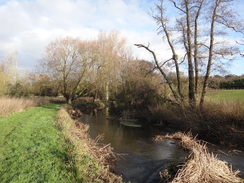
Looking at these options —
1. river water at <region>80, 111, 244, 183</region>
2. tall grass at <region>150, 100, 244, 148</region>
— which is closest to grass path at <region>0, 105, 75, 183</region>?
river water at <region>80, 111, 244, 183</region>

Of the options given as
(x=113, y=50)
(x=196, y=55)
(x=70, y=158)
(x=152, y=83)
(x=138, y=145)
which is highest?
(x=113, y=50)

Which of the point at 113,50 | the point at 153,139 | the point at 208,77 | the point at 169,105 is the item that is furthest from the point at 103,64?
the point at 153,139

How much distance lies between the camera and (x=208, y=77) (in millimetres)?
15164

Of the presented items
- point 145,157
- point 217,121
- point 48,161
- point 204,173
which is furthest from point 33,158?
point 217,121

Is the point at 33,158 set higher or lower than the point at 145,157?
higher

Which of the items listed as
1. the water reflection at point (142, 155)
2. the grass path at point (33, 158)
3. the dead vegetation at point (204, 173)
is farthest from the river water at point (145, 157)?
the grass path at point (33, 158)

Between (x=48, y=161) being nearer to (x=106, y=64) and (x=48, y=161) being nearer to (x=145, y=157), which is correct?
(x=145, y=157)

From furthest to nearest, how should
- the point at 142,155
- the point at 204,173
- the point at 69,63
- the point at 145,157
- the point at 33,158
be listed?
the point at 69,63
the point at 142,155
the point at 145,157
the point at 33,158
the point at 204,173

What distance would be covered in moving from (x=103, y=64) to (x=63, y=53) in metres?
6.12

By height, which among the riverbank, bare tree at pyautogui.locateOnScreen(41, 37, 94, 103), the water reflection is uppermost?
bare tree at pyautogui.locateOnScreen(41, 37, 94, 103)

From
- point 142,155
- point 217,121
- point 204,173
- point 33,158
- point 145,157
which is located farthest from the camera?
point 217,121

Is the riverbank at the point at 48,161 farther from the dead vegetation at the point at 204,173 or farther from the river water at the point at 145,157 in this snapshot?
the dead vegetation at the point at 204,173

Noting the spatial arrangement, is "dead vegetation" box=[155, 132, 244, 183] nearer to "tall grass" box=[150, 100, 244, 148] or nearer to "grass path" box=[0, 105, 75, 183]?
"grass path" box=[0, 105, 75, 183]

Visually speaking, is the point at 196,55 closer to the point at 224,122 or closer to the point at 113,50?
the point at 224,122
